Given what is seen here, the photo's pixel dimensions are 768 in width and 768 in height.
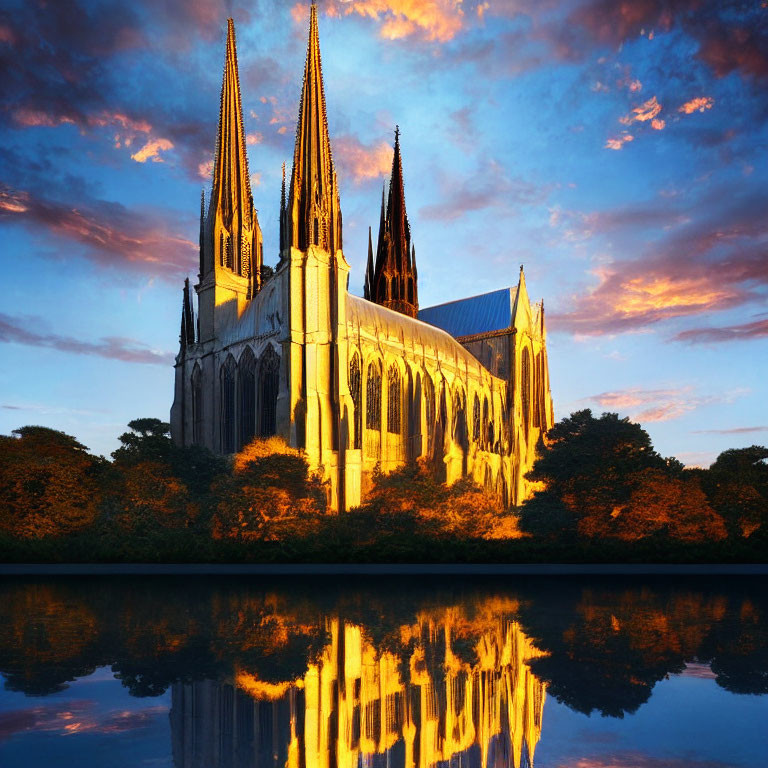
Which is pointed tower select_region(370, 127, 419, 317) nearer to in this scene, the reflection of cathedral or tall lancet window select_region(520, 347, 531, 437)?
tall lancet window select_region(520, 347, 531, 437)

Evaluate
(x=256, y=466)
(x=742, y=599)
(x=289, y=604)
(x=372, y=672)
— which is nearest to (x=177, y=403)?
(x=256, y=466)

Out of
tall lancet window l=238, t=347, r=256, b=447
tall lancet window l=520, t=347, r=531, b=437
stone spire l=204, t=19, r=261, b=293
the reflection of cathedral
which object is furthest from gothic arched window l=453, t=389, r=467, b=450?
the reflection of cathedral

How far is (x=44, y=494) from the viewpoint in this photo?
29641mm

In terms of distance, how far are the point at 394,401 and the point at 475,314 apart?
26359 mm

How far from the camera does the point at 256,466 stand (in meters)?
32.1

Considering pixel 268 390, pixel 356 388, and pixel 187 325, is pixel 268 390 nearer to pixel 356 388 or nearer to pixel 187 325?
pixel 356 388

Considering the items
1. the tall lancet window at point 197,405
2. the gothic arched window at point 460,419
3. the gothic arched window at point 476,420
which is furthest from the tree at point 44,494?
the gothic arched window at point 476,420

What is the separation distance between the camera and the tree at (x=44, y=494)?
28.9 meters

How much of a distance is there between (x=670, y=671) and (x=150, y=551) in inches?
836

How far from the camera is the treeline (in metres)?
27.0

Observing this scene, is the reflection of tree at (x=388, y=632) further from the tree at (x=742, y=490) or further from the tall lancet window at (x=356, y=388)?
the tall lancet window at (x=356, y=388)

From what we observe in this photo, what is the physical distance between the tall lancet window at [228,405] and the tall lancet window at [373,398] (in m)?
8.72

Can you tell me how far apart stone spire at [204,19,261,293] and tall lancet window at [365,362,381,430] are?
1194 cm

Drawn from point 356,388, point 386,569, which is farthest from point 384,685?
point 356,388
